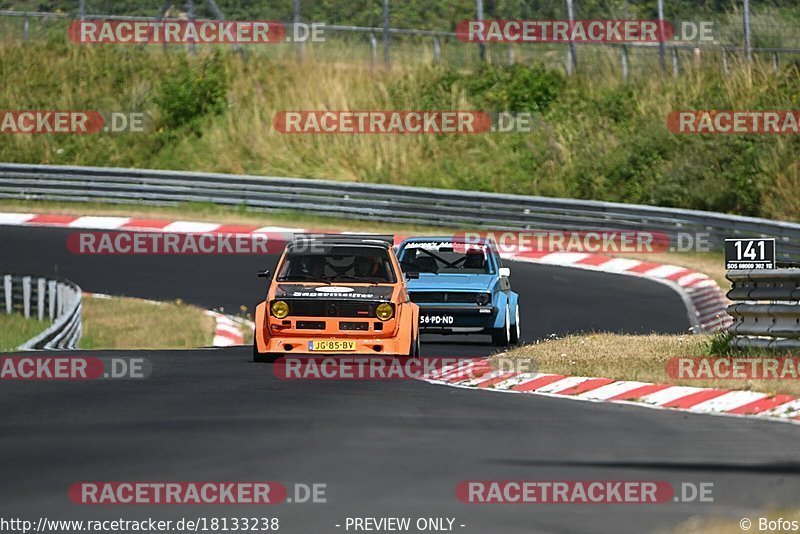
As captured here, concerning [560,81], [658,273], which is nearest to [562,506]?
[658,273]

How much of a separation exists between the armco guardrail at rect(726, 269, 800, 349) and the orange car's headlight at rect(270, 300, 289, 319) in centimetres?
420

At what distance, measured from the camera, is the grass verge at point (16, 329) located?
79.6ft

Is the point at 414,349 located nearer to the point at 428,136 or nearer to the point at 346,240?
the point at 346,240

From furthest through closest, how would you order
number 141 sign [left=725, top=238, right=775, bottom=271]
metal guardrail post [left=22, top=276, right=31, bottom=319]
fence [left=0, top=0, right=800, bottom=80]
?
fence [left=0, top=0, right=800, bottom=80] < metal guardrail post [left=22, top=276, right=31, bottom=319] < number 141 sign [left=725, top=238, right=775, bottom=271]

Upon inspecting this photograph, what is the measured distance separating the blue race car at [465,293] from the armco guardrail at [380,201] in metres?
9.99

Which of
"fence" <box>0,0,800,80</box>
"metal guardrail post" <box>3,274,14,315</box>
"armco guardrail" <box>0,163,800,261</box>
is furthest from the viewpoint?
"fence" <box>0,0,800,80</box>

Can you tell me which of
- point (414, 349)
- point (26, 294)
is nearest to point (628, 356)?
point (414, 349)

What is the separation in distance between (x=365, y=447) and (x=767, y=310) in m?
5.72

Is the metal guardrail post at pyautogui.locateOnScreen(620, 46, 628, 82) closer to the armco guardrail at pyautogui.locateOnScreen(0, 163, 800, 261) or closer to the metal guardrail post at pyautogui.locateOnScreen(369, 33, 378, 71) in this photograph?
the metal guardrail post at pyautogui.locateOnScreen(369, 33, 378, 71)

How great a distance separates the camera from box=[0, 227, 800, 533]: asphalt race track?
25.2ft

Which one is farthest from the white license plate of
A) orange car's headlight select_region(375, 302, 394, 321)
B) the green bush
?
the green bush

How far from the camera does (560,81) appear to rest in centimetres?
4009

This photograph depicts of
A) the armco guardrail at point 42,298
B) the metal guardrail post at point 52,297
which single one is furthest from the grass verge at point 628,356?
the metal guardrail post at point 52,297

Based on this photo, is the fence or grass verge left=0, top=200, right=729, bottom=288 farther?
the fence
